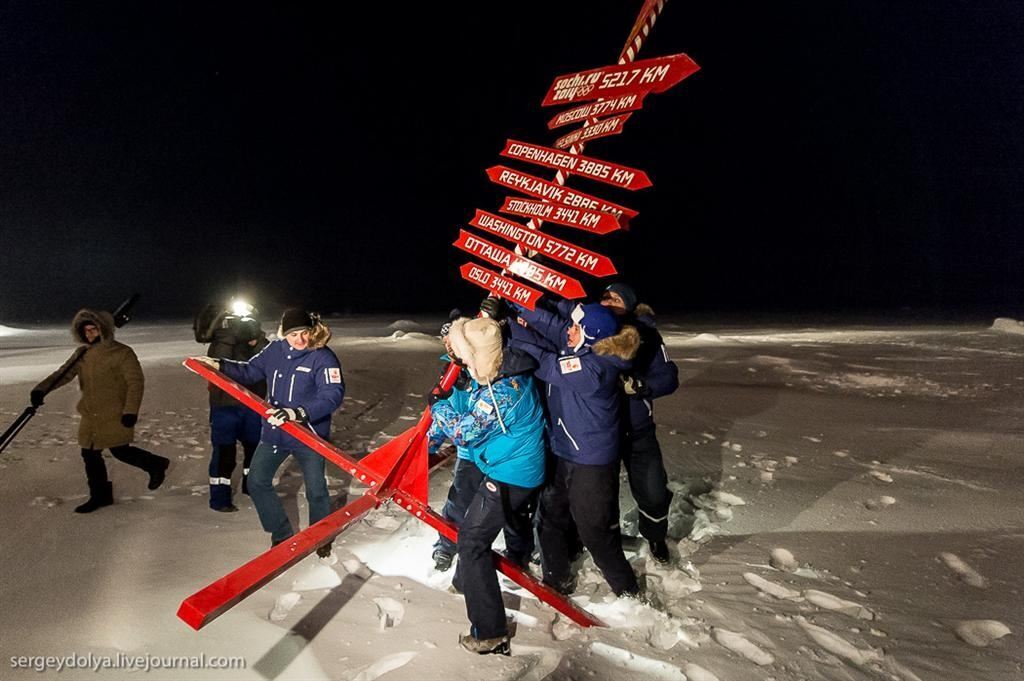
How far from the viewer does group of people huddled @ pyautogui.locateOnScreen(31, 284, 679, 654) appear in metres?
2.85

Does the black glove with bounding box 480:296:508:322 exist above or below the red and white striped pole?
below

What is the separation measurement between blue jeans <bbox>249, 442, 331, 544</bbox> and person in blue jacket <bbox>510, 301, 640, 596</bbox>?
5.20 feet

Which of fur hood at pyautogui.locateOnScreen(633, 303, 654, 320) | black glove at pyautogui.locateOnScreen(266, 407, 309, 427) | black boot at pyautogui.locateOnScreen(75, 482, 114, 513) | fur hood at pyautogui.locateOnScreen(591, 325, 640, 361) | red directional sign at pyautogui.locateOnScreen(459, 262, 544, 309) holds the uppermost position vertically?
red directional sign at pyautogui.locateOnScreen(459, 262, 544, 309)

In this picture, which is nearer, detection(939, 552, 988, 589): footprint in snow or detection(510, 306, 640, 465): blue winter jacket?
detection(510, 306, 640, 465): blue winter jacket

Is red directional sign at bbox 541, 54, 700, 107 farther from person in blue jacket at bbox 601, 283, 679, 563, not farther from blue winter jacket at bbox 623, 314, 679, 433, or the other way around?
blue winter jacket at bbox 623, 314, 679, 433

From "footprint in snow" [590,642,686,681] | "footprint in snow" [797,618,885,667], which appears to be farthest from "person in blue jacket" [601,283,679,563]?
"footprint in snow" [590,642,686,681]

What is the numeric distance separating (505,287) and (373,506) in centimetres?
156

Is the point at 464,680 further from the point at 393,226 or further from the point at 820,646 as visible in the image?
the point at 393,226

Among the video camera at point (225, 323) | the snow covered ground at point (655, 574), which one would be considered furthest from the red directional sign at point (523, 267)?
the video camera at point (225, 323)

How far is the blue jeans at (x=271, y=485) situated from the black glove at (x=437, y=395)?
1.04 m

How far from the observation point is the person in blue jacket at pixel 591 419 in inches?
119

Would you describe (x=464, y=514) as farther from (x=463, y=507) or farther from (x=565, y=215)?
(x=565, y=215)

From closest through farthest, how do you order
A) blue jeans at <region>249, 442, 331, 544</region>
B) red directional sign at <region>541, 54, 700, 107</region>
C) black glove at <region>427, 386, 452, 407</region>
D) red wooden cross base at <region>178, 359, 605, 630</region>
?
red wooden cross base at <region>178, 359, 605, 630</region>
black glove at <region>427, 386, 452, 407</region>
red directional sign at <region>541, 54, 700, 107</region>
blue jeans at <region>249, 442, 331, 544</region>

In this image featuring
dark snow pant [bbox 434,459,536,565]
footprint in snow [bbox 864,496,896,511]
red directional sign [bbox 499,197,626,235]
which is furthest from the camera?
footprint in snow [bbox 864,496,896,511]
